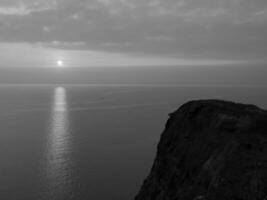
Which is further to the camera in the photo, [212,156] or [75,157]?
[75,157]

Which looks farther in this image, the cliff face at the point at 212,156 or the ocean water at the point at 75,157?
the ocean water at the point at 75,157

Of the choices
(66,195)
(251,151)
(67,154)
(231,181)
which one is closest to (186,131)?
(251,151)

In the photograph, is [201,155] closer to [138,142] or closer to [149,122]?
[138,142]

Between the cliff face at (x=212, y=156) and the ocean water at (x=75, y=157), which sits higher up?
the cliff face at (x=212, y=156)

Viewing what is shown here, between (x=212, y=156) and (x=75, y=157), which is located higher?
(x=212, y=156)

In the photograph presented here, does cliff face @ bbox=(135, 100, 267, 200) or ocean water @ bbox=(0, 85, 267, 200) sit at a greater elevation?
cliff face @ bbox=(135, 100, 267, 200)

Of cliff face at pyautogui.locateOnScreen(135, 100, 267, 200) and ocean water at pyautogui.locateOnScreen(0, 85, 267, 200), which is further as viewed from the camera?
ocean water at pyautogui.locateOnScreen(0, 85, 267, 200)

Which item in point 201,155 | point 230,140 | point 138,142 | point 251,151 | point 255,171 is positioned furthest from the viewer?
point 138,142

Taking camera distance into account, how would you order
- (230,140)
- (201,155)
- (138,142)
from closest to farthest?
(230,140) < (201,155) < (138,142)
